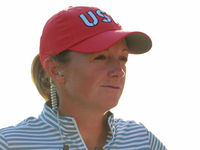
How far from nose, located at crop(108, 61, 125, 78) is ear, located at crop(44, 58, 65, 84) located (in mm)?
401

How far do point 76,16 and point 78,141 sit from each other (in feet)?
Answer: 3.18

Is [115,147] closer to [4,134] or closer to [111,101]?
[111,101]

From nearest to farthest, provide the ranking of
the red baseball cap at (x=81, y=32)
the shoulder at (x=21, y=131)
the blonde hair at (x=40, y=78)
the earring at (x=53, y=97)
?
the shoulder at (x=21, y=131)
the red baseball cap at (x=81, y=32)
the earring at (x=53, y=97)
the blonde hair at (x=40, y=78)

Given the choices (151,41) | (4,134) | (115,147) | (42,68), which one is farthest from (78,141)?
(151,41)

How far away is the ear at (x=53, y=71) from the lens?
8.41 ft

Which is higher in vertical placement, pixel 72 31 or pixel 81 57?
pixel 72 31

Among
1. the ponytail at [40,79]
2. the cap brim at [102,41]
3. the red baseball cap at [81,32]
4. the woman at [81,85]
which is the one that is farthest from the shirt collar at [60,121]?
the cap brim at [102,41]

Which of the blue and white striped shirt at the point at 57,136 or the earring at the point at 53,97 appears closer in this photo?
the blue and white striped shirt at the point at 57,136

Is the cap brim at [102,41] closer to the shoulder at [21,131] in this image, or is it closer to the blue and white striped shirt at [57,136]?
the blue and white striped shirt at [57,136]

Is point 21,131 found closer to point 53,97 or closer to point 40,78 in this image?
point 53,97

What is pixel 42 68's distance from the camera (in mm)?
2914

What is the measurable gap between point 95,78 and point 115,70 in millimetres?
165

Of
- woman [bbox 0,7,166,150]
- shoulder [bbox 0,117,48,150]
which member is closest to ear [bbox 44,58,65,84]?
woman [bbox 0,7,166,150]

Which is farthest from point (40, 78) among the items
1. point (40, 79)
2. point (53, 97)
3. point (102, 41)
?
point (102, 41)
